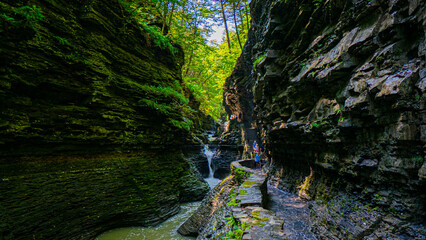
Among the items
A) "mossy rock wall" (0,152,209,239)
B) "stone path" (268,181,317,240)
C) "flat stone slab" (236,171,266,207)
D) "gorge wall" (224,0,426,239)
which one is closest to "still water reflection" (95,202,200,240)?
"mossy rock wall" (0,152,209,239)

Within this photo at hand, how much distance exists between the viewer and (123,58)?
972 cm

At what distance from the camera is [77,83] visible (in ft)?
24.2

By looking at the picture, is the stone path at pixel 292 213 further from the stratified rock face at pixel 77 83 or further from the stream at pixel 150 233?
the stratified rock face at pixel 77 83

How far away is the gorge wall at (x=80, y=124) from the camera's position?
19.1 ft

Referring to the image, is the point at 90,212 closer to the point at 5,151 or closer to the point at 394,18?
the point at 5,151

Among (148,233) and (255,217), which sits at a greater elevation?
(255,217)

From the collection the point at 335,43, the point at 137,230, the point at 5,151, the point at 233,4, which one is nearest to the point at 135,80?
the point at 5,151

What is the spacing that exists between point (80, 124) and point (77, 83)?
1761mm

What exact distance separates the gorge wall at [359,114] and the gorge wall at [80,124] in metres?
7.72

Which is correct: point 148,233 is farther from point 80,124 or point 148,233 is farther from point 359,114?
point 359,114

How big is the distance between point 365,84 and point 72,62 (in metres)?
10.2

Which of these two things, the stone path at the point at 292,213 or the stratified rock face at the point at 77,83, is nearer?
the stone path at the point at 292,213

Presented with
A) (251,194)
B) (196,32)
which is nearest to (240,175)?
(251,194)

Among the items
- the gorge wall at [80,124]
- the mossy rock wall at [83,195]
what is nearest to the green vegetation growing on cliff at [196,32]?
the gorge wall at [80,124]
